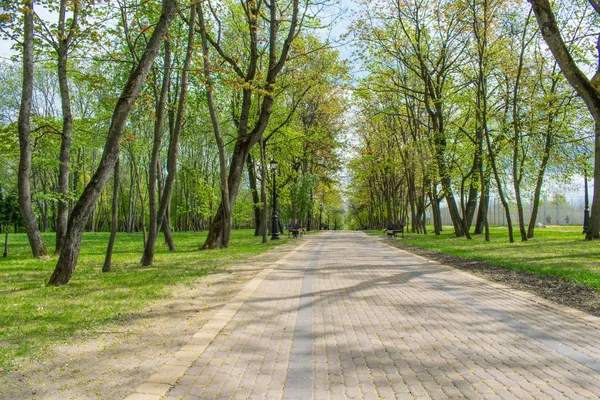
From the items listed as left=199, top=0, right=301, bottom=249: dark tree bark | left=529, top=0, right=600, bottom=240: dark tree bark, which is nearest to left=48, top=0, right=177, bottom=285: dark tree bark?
left=529, top=0, right=600, bottom=240: dark tree bark

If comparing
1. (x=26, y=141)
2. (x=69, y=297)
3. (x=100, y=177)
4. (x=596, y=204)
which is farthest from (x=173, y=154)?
(x=596, y=204)

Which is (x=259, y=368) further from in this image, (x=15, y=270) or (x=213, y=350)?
(x=15, y=270)

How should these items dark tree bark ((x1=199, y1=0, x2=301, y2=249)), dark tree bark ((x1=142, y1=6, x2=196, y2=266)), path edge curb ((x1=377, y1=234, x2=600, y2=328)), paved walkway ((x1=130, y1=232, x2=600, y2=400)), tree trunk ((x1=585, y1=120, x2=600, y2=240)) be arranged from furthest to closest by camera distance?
1. tree trunk ((x1=585, y1=120, x2=600, y2=240))
2. dark tree bark ((x1=199, y1=0, x2=301, y2=249))
3. dark tree bark ((x1=142, y1=6, x2=196, y2=266))
4. path edge curb ((x1=377, y1=234, x2=600, y2=328))
5. paved walkway ((x1=130, y1=232, x2=600, y2=400))

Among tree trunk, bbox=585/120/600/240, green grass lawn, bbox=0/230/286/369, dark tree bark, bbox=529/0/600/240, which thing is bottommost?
green grass lawn, bbox=0/230/286/369

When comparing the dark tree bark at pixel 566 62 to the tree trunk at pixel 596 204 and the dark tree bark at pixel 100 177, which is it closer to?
the dark tree bark at pixel 100 177

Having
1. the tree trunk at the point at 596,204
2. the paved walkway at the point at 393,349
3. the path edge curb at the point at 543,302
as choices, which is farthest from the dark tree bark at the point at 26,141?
the tree trunk at the point at 596,204

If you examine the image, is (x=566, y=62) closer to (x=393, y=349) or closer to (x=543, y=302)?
(x=543, y=302)

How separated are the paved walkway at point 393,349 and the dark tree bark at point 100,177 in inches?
124

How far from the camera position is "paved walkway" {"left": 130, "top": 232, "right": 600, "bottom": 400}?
331cm

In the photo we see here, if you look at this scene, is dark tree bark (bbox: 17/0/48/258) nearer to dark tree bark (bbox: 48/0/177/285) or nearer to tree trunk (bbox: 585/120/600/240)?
dark tree bark (bbox: 48/0/177/285)

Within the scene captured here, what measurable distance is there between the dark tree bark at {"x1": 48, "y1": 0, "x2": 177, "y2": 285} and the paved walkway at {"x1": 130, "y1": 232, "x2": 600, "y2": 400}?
316cm

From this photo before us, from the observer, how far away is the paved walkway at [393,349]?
10.8ft

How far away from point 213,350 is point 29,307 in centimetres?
330

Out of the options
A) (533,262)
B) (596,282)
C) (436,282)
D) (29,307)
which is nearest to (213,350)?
(29,307)
